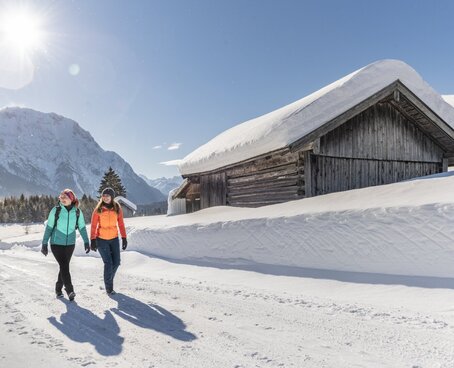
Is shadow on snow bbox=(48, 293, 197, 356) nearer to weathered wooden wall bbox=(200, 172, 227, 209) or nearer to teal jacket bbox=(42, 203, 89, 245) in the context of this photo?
teal jacket bbox=(42, 203, 89, 245)

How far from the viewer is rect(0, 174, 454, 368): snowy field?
2967 mm

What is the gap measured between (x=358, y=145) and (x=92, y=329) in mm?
10496

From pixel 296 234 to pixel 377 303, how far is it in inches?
102

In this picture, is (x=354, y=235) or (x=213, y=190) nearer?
(x=354, y=235)

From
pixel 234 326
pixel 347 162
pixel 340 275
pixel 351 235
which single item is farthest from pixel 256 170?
pixel 234 326

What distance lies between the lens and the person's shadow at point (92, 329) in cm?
322

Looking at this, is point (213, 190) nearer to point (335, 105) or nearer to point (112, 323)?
point (335, 105)

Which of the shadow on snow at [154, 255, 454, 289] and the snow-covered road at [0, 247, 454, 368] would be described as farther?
the shadow on snow at [154, 255, 454, 289]

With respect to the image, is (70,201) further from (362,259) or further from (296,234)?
(362,259)

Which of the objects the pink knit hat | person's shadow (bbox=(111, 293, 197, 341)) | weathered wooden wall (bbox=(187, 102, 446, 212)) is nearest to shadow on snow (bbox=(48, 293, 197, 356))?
person's shadow (bbox=(111, 293, 197, 341))

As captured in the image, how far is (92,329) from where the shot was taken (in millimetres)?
3721

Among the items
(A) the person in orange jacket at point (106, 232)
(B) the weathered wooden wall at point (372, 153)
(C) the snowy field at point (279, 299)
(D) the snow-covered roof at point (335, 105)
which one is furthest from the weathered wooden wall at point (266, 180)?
(A) the person in orange jacket at point (106, 232)

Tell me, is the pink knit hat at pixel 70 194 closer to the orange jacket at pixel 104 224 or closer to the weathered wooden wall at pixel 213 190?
the orange jacket at pixel 104 224

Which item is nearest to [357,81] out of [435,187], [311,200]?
[311,200]
